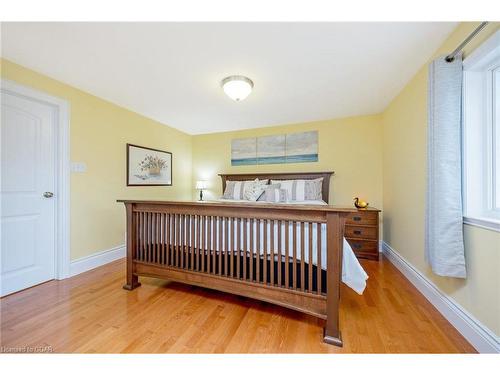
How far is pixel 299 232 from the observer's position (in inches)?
60.6

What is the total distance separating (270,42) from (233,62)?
0.41 meters

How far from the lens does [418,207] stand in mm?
2035

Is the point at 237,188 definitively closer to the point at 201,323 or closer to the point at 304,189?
the point at 304,189

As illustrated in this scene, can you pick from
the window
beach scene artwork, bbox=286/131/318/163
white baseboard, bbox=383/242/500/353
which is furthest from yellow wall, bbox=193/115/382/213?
the window

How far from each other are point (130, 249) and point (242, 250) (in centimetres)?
121

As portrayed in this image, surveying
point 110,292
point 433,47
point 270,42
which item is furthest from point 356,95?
point 110,292

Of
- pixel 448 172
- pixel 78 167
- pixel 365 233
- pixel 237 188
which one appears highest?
pixel 78 167

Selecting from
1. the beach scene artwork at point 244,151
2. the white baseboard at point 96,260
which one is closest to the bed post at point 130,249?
the white baseboard at point 96,260

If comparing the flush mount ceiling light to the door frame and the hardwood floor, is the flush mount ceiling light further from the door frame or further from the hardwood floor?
the hardwood floor

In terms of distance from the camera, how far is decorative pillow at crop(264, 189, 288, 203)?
3.14 meters

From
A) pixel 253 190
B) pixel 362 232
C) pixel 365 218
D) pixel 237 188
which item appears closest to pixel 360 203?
pixel 365 218

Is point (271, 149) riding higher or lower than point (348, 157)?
higher

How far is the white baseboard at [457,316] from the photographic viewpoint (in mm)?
1188
